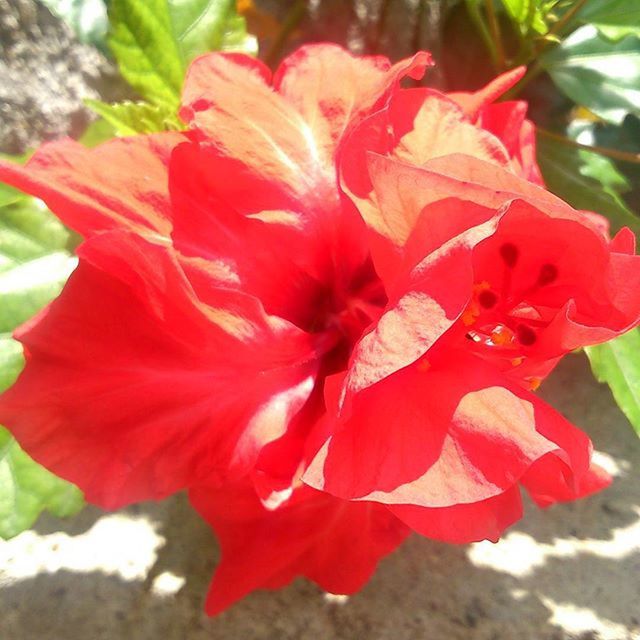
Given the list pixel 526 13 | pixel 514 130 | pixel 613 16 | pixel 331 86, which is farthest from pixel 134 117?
pixel 613 16

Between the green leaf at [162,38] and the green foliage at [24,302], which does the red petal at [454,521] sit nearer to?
the green foliage at [24,302]

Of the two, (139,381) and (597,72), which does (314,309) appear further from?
(597,72)

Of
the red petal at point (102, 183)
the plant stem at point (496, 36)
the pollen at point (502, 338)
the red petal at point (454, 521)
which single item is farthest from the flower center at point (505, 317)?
the plant stem at point (496, 36)

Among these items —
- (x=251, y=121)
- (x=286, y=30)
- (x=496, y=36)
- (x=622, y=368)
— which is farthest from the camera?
(x=286, y=30)

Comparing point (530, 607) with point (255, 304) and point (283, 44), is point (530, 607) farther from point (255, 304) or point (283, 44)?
point (283, 44)

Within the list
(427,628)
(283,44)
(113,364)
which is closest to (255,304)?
(113,364)

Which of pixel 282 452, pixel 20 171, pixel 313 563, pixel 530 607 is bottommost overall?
pixel 530 607
